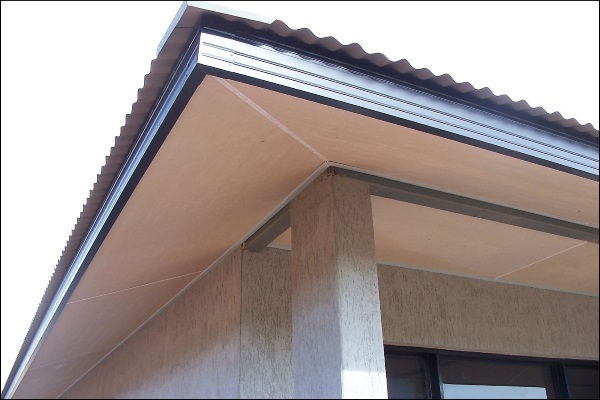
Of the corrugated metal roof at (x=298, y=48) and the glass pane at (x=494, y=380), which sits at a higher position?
the corrugated metal roof at (x=298, y=48)

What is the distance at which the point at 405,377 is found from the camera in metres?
4.54

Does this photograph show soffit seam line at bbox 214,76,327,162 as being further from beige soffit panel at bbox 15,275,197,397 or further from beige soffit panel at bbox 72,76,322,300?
beige soffit panel at bbox 15,275,197,397

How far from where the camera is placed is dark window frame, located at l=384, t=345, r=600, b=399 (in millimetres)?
4516

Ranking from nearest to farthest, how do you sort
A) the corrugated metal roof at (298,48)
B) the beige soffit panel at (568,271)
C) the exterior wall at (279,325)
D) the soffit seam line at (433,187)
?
the corrugated metal roof at (298,48) < the soffit seam line at (433,187) < the exterior wall at (279,325) < the beige soffit panel at (568,271)

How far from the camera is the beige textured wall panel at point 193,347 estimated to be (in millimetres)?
3771

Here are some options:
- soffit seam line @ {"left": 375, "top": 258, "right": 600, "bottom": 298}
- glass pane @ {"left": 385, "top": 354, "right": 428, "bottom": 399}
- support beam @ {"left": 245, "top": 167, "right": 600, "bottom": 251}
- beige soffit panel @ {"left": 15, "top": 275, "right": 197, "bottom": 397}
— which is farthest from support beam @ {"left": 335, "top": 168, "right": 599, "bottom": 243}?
beige soffit panel @ {"left": 15, "top": 275, "right": 197, "bottom": 397}

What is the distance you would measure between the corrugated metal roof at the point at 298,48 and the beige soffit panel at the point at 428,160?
0.21 m

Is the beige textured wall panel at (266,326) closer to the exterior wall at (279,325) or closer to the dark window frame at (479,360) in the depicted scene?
the exterior wall at (279,325)

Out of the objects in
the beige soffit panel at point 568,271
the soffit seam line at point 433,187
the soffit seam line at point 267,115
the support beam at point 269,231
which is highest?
the soffit seam line at point 267,115

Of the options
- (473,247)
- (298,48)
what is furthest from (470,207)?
(298,48)

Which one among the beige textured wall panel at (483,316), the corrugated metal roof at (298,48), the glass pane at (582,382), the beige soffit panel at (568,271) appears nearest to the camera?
the corrugated metal roof at (298,48)

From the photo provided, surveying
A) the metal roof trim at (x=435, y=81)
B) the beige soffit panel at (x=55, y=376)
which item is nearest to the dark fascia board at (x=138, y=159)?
the metal roof trim at (x=435, y=81)

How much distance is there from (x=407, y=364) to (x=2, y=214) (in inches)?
308

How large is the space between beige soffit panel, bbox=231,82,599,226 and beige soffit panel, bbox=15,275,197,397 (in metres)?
2.19
